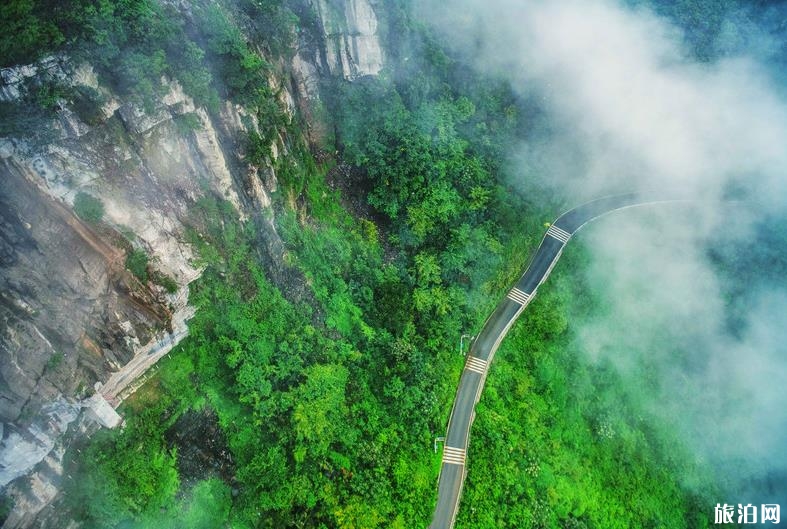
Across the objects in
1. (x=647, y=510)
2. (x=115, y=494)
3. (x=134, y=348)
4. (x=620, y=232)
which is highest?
(x=620, y=232)

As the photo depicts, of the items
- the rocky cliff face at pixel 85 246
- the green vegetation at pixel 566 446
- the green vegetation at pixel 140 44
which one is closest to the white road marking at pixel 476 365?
the green vegetation at pixel 566 446

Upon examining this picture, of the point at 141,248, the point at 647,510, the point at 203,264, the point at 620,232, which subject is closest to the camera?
the point at 141,248

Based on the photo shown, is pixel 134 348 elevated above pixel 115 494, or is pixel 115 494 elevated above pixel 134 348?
pixel 134 348

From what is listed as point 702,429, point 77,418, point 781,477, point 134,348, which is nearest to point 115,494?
point 77,418

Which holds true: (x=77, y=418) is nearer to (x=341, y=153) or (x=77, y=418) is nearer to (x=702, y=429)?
(x=341, y=153)

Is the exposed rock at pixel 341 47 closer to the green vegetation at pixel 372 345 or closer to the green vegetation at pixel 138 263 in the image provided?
the green vegetation at pixel 372 345

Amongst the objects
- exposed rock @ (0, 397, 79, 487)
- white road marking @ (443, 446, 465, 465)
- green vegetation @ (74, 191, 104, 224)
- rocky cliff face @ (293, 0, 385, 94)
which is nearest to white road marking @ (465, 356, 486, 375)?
white road marking @ (443, 446, 465, 465)

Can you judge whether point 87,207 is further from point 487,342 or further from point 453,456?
point 487,342

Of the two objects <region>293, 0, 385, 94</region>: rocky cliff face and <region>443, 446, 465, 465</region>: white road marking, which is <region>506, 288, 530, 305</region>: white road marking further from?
<region>293, 0, 385, 94</region>: rocky cliff face
